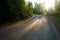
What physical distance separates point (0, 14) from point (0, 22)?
1153 millimetres

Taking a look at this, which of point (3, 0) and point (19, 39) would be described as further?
point (3, 0)

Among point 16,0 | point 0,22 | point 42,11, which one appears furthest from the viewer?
point 42,11

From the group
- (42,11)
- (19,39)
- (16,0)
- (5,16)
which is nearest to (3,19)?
(5,16)

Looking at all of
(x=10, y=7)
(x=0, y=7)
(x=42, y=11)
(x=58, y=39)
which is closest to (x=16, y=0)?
(x=10, y=7)

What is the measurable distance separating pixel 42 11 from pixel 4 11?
131 metres

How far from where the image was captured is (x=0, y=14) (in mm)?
24609

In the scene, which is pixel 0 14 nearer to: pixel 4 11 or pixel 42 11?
pixel 4 11

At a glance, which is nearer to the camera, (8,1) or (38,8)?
(8,1)

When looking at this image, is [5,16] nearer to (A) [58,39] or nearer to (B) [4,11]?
(B) [4,11]

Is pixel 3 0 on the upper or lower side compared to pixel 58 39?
upper

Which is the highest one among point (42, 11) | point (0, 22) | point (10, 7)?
point (10, 7)

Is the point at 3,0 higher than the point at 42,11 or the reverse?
higher

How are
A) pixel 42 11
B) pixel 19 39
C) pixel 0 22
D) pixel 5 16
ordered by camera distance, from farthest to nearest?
pixel 42 11
pixel 5 16
pixel 0 22
pixel 19 39

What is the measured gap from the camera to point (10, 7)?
27.8m
